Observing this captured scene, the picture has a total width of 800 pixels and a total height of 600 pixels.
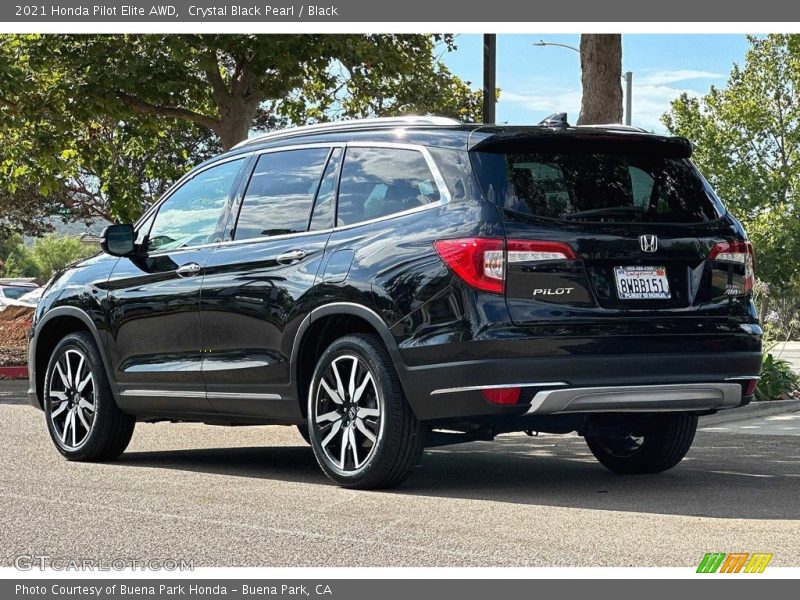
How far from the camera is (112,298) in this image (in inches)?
389

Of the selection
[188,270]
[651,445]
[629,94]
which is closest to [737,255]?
[651,445]

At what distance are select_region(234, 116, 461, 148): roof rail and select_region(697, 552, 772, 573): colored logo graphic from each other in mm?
3092

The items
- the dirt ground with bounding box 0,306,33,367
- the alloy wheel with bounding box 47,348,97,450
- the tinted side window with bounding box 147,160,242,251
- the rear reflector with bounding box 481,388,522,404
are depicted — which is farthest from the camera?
the dirt ground with bounding box 0,306,33,367

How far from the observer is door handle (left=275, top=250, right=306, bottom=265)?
8.51m

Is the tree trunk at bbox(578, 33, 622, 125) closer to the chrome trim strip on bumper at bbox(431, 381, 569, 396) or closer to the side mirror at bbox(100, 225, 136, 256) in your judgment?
the side mirror at bbox(100, 225, 136, 256)

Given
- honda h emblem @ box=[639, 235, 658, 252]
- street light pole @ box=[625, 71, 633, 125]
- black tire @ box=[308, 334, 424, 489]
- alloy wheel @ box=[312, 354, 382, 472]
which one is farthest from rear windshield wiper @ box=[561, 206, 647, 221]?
street light pole @ box=[625, 71, 633, 125]

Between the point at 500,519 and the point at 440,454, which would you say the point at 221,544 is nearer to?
the point at 500,519

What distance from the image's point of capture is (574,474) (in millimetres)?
9398

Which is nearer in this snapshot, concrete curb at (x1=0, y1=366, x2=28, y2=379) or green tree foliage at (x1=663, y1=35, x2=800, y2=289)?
concrete curb at (x1=0, y1=366, x2=28, y2=379)

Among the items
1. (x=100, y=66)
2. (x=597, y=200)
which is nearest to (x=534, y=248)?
(x=597, y=200)

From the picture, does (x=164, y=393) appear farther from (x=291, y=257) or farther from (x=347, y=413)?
(x=347, y=413)


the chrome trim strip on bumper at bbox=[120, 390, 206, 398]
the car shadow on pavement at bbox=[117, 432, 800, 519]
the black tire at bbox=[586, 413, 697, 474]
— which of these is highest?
the chrome trim strip on bumper at bbox=[120, 390, 206, 398]

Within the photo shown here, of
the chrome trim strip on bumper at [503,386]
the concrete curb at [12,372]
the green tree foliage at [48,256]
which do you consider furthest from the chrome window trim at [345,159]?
the green tree foliage at [48,256]

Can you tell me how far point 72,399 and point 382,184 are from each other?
3.20m
